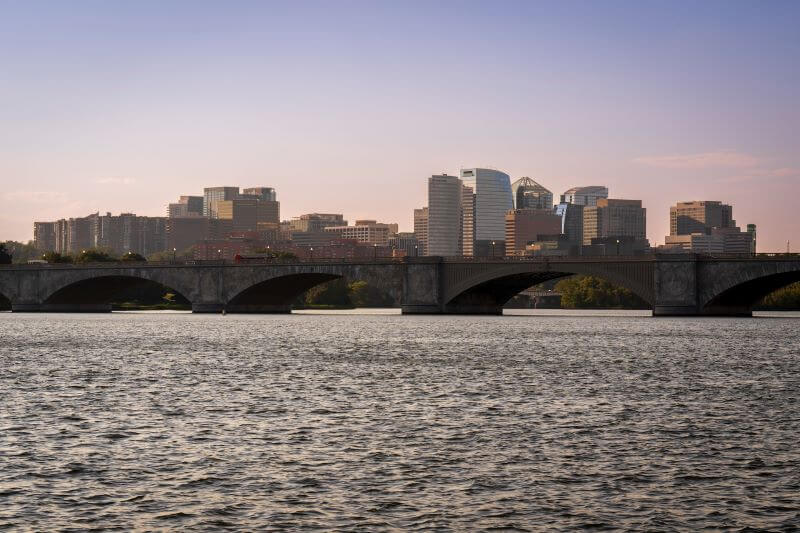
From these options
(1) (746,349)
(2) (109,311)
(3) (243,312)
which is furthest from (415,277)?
(1) (746,349)

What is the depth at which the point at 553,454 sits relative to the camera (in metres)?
27.7

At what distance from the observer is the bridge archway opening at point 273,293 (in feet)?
507

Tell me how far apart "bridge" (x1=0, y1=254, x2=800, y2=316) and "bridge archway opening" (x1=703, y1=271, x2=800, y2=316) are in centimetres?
15

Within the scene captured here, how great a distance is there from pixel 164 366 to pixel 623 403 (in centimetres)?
2545

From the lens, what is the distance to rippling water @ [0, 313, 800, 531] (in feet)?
71.1

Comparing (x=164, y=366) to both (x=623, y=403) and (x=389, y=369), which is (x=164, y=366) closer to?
(x=389, y=369)

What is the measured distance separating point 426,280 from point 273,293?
29.4 metres

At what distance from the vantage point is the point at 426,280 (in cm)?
14212

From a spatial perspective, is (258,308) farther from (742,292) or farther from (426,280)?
(742,292)

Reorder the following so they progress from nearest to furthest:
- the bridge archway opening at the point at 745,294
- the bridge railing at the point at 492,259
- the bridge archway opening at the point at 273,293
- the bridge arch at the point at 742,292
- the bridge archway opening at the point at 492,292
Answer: the bridge arch at the point at 742,292
the bridge archway opening at the point at 745,294
the bridge railing at the point at 492,259
the bridge archway opening at the point at 492,292
the bridge archway opening at the point at 273,293

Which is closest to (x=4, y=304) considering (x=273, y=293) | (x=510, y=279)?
(x=273, y=293)

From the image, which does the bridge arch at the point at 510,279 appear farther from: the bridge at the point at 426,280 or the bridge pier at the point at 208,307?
the bridge pier at the point at 208,307

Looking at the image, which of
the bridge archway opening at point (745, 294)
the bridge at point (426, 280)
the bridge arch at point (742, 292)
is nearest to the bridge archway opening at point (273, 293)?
the bridge at point (426, 280)

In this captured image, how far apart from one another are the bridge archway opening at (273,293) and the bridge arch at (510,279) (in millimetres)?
16722
